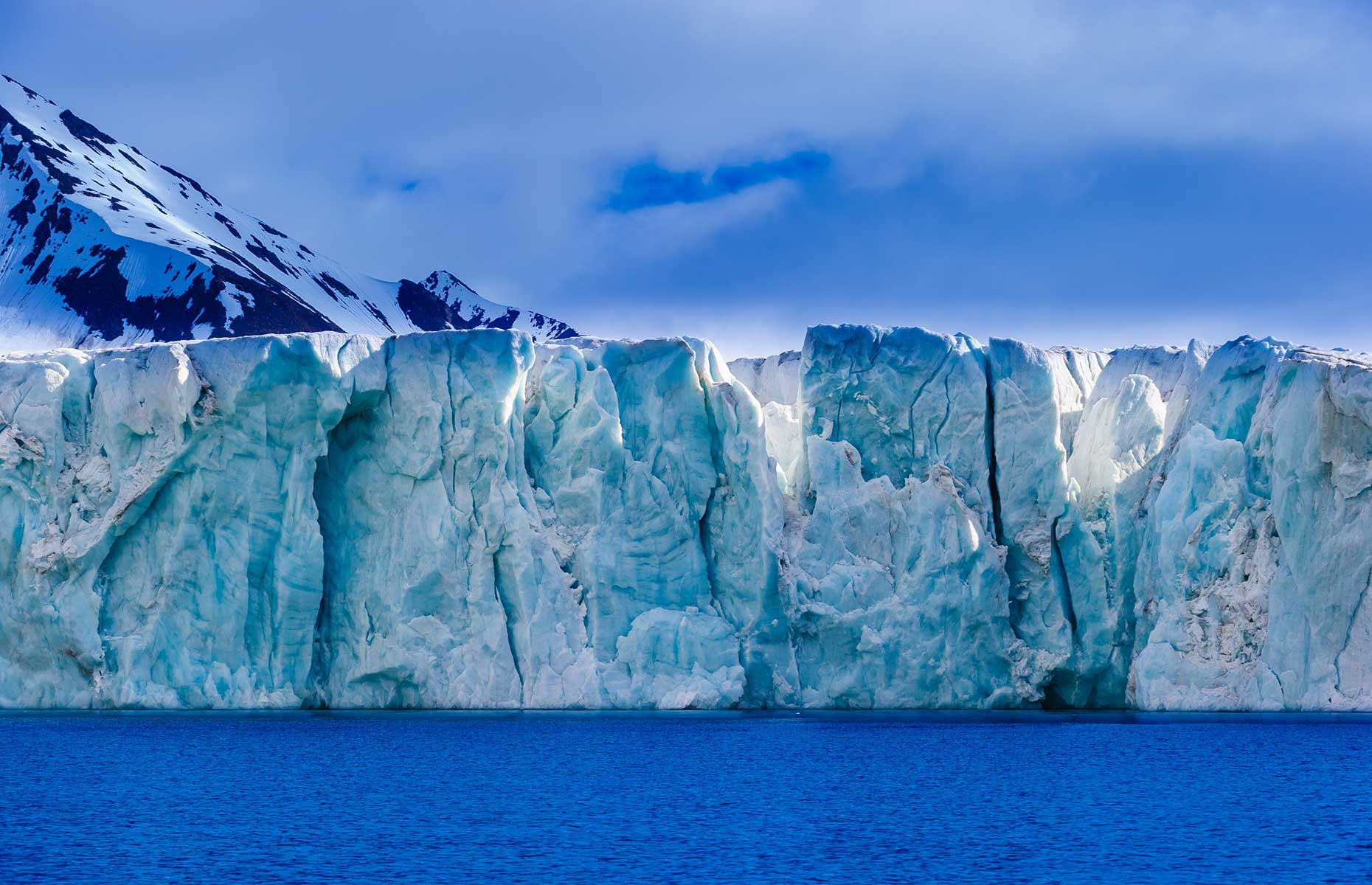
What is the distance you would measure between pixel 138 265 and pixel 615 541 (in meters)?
48.9

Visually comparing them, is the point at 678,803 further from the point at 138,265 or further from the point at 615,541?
the point at 138,265

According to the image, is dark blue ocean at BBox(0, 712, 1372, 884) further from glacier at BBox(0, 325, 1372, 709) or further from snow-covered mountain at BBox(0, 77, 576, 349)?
snow-covered mountain at BBox(0, 77, 576, 349)

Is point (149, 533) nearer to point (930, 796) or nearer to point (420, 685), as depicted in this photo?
point (420, 685)

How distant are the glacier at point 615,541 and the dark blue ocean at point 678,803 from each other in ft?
5.23

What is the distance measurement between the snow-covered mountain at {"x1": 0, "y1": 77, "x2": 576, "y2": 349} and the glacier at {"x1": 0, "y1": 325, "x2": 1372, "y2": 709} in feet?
92.7

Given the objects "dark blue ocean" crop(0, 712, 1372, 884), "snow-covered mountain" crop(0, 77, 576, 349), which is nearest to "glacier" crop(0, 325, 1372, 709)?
"dark blue ocean" crop(0, 712, 1372, 884)

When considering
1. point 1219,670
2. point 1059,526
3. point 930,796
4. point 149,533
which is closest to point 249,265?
point 149,533

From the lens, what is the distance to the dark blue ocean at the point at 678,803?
1742cm

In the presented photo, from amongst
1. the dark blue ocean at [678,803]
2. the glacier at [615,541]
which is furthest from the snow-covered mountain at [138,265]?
the dark blue ocean at [678,803]

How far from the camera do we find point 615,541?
36.0m

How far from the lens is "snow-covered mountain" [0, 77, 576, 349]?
242 ft

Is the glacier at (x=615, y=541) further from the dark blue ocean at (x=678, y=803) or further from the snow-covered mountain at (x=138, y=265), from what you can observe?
the snow-covered mountain at (x=138, y=265)

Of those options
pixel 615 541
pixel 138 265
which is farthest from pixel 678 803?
pixel 138 265

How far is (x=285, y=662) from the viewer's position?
35031 mm
